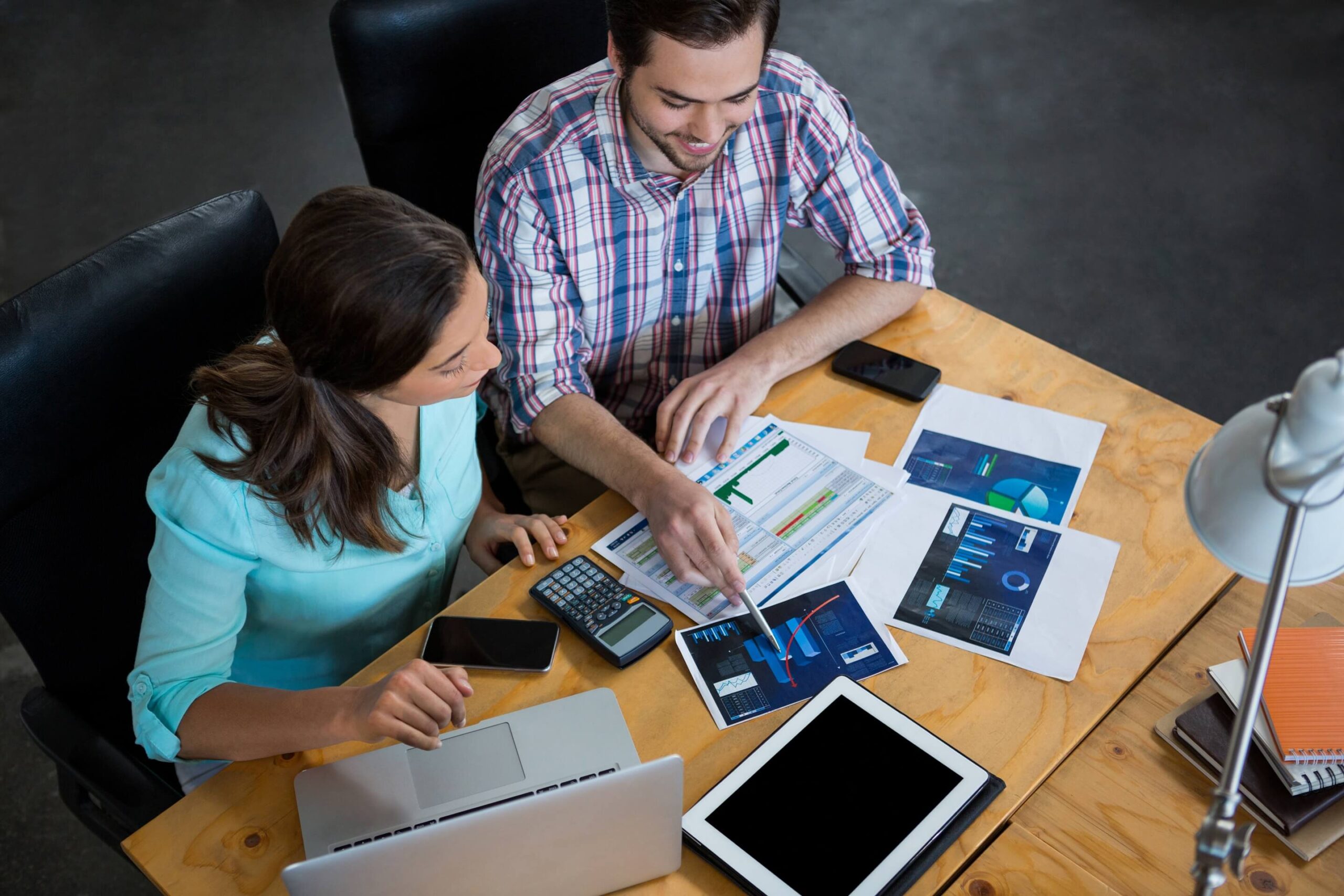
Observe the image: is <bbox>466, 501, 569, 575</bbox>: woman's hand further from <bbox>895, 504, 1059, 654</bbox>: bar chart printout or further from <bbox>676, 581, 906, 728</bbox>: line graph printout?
<bbox>895, 504, 1059, 654</bbox>: bar chart printout

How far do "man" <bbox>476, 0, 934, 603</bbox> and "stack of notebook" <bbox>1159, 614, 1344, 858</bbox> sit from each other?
58 cm

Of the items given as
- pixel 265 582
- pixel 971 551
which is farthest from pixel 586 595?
pixel 971 551

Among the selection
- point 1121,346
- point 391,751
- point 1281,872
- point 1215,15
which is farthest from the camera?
point 1215,15

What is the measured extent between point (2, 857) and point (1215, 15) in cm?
458

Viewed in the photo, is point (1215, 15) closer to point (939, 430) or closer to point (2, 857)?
point (939, 430)

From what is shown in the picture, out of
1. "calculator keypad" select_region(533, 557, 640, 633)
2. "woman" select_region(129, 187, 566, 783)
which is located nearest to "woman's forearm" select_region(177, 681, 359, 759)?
"woman" select_region(129, 187, 566, 783)

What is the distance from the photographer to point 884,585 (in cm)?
132

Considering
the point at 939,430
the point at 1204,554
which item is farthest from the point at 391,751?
the point at 1204,554

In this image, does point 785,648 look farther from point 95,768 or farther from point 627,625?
point 95,768

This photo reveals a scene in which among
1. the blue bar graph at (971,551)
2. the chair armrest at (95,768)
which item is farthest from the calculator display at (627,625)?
the chair armrest at (95,768)

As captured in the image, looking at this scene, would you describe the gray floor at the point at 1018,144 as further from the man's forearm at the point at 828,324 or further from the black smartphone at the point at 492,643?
the black smartphone at the point at 492,643

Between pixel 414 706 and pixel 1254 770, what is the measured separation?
864 mm

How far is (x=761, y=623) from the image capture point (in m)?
1.26

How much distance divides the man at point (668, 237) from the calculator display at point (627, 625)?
98 millimetres
